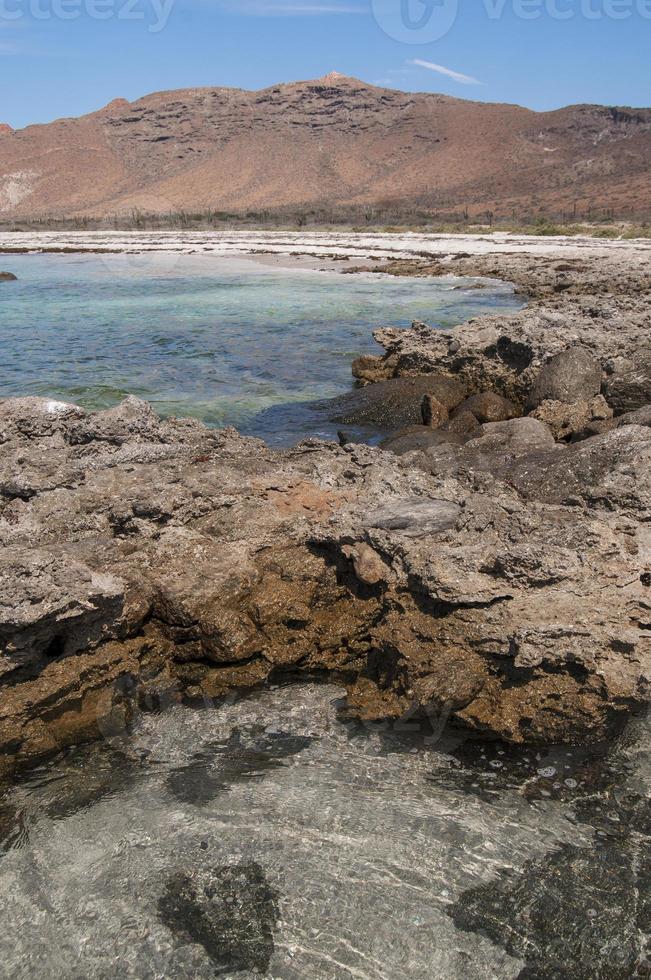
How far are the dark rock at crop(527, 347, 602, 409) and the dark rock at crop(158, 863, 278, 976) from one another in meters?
6.95

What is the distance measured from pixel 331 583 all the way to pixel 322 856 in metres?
1.72

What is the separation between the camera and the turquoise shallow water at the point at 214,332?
43.3 ft

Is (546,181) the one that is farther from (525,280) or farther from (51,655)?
(51,655)

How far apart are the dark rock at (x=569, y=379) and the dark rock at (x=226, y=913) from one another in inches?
273

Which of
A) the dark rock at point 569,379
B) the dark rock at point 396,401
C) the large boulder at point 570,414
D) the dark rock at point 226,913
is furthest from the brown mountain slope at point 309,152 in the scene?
the dark rock at point 226,913

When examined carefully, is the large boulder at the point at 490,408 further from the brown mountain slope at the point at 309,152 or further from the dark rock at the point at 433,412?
the brown mountain slope at the point at 309,152

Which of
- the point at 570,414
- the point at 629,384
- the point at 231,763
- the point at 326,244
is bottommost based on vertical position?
the point at 231,763

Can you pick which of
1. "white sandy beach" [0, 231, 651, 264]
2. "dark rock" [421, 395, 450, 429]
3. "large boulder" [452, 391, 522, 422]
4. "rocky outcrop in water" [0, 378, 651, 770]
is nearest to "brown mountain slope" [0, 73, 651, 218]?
"white sandy beach" [0, 231, 651, 264]

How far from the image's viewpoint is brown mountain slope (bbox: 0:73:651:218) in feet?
327

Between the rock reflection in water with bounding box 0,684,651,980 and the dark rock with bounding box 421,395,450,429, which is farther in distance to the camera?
the dark rock with bounding box 421,395,450,429

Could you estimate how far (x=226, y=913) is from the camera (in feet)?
10.1

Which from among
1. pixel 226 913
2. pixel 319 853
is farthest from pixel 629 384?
pixel 226 913

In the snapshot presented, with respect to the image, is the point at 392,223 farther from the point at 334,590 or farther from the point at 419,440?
the point at 334,590

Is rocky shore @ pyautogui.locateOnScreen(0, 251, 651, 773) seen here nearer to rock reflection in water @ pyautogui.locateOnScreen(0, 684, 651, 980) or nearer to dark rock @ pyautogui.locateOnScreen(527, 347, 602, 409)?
rock reflection in water @ pyautogui.locateOnScreen(0, 684, 651, 980)
